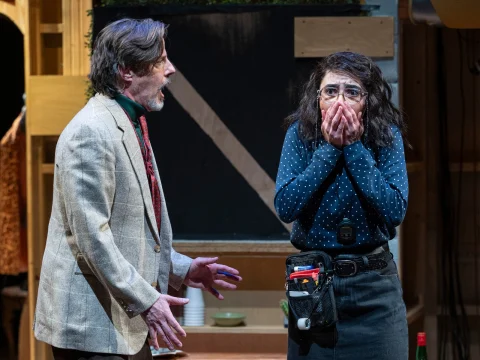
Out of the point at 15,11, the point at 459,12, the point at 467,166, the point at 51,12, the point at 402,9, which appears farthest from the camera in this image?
the point at 467,166

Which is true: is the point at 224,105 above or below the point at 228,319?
above

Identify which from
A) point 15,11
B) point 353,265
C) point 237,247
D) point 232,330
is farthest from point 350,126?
point 15,11

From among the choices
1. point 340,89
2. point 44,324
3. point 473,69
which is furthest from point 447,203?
point 44,324

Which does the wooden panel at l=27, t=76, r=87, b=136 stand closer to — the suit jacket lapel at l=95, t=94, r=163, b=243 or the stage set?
the stage set

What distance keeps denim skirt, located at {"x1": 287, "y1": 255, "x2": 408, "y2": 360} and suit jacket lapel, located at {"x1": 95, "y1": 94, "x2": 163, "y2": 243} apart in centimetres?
62

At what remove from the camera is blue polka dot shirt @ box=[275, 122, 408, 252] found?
3.01 m

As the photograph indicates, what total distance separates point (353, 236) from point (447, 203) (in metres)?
3.43

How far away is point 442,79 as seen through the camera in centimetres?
621

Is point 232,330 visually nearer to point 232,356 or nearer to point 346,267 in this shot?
point 232,356

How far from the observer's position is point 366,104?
3.17 meters

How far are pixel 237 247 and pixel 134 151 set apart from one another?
2.05 metres

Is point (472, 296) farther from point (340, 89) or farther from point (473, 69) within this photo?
point (340, 89)

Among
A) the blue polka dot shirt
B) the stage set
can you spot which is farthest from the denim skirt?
the stage set

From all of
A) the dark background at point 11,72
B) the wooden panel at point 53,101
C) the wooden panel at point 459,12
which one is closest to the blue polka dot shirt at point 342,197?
the wooden panel at point 459,12
